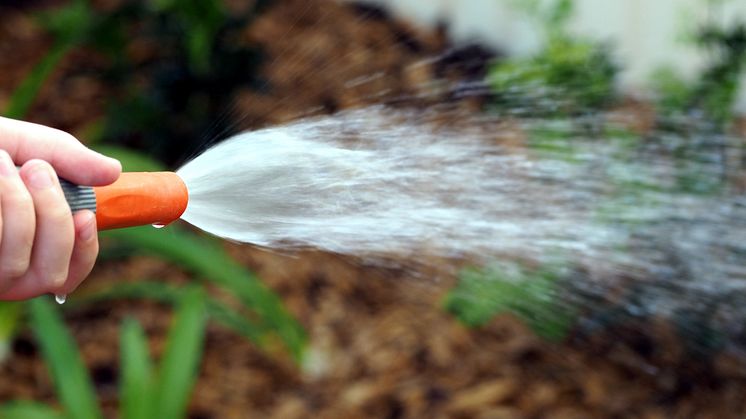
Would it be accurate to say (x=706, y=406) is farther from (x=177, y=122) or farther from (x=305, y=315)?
(x=177, y=122)

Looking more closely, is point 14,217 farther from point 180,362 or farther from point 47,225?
point 180,362

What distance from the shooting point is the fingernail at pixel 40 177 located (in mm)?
1102

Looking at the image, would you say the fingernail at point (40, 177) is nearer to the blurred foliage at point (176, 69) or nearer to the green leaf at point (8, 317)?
the green leaf at point (8, 317)

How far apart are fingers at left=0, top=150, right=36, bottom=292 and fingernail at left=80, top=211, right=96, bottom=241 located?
55 millimetres

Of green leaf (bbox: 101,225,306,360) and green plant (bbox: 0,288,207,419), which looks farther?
green leaf (bbox: 101,225,306,360)

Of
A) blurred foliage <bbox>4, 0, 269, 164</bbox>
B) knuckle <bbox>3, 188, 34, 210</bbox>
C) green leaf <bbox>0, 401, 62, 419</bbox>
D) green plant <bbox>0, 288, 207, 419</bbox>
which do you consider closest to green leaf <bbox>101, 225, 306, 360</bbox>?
green plant <bbox>0, 288, 207, 419</bbox>

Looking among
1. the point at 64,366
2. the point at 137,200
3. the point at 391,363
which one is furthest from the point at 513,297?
the point at 137,200

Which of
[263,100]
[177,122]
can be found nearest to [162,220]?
[177,122]

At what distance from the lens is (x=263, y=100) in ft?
12.6

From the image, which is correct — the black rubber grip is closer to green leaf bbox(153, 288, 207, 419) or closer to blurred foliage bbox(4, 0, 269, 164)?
green leaf bbox(153, 288, 207, 419)

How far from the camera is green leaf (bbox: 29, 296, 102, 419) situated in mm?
2215

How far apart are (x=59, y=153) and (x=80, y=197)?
0.06m

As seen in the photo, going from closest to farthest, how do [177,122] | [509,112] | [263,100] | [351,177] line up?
[351,177], [509,112], [177,122], [263,100]

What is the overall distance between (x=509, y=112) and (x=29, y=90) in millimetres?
1285
